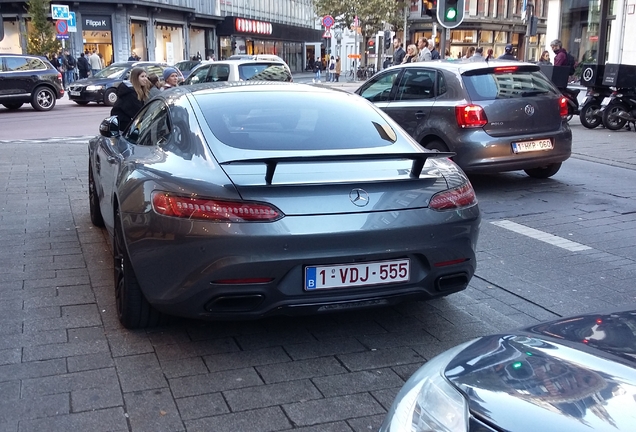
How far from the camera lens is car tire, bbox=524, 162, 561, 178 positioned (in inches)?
384

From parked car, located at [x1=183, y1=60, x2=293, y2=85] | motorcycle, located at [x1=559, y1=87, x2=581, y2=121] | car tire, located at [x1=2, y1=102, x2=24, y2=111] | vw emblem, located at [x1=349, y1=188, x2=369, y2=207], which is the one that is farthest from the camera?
car tire, located at [x1=2, y1=102, x2=24, y2=111]

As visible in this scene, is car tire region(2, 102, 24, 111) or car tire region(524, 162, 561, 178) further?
car tire region(2, 102, 24, 111)

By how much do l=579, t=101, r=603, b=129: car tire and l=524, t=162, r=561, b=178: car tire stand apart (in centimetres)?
663

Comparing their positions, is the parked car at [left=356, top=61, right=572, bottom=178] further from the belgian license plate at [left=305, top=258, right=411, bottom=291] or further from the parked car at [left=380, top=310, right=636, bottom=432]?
the parked car at [left=380, top=310, right=636, bottom=432]

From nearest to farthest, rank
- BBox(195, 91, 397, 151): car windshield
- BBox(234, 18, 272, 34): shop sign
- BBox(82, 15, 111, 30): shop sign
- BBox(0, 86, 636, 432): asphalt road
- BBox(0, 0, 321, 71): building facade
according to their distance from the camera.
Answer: BBox(0, 86, 636, 432): asphalt road < BBox(195, 91, 397, 151): car windshield < BBox(0, 0, 321, 71): building facade < BBox(82, 15, 111, 30): shop sign < BBox(234, 18, 272, 34): shop sign

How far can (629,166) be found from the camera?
1095 centimetres

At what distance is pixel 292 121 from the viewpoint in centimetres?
465

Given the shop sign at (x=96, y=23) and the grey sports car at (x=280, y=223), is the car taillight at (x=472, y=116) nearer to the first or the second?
the grey sports car at (x=280, y=223)

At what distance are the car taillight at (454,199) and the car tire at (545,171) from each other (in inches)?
228

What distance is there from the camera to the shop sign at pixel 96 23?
44.3m

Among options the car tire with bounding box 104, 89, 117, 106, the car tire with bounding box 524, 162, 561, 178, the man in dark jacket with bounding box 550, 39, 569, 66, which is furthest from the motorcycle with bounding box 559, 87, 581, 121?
the car tire with bounding box 104, 89, 117, 106

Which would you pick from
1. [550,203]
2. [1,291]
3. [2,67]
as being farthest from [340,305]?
[2,67]

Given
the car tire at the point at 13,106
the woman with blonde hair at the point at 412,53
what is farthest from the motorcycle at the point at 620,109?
the car tire at the point at 13,106

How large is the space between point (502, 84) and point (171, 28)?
45862mm
